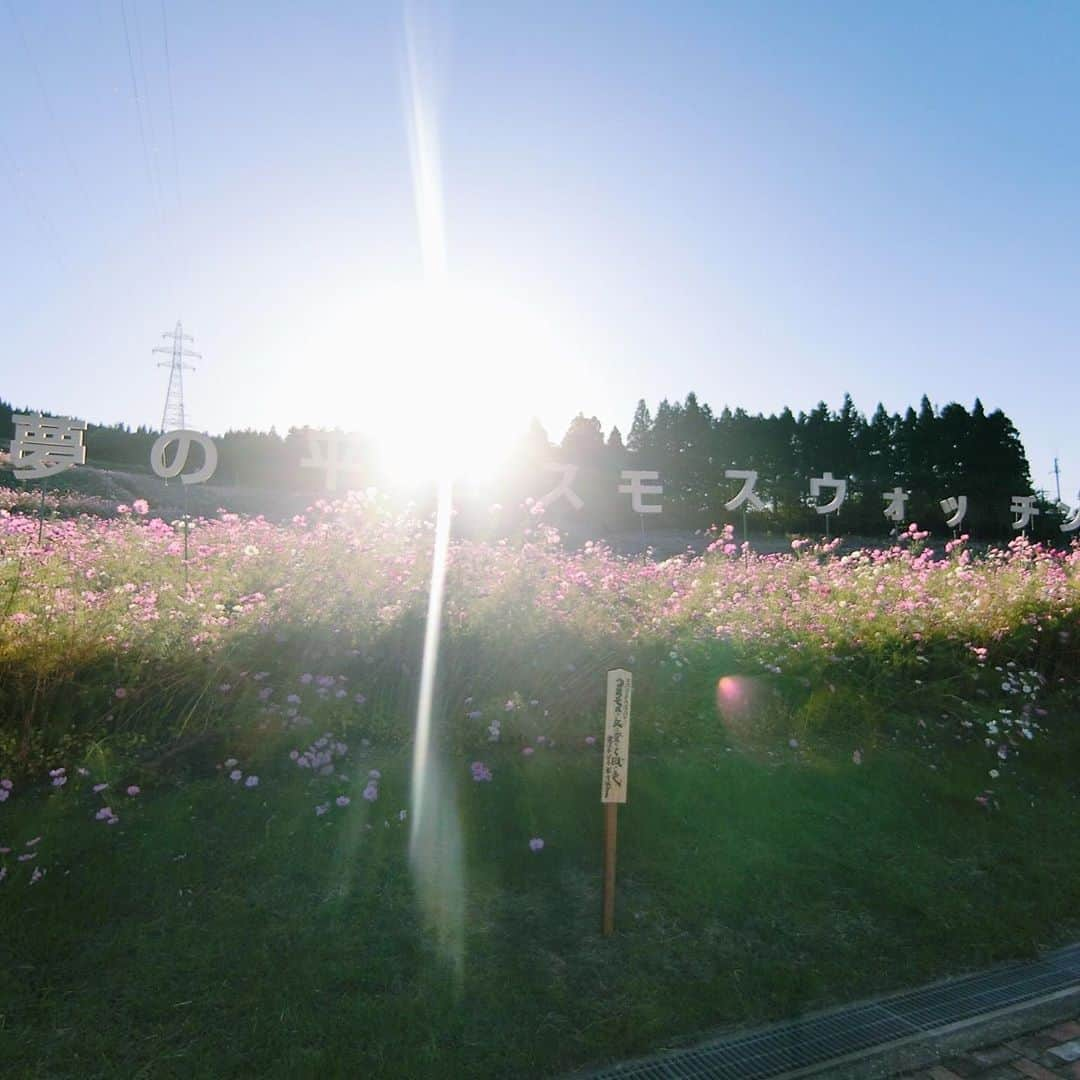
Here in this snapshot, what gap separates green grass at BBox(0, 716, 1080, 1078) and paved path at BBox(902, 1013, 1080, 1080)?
0.50m

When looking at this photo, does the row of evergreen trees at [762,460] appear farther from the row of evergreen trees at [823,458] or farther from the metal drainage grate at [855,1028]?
the metal drainage grate at [855,1028]

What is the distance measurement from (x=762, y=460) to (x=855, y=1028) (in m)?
38.9

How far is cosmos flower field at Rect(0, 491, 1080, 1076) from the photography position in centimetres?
326

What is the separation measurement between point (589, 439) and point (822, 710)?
2884cm

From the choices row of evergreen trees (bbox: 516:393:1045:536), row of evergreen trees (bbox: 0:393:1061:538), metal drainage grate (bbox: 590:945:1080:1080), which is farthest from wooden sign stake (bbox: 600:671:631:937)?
row of evergreen trees (bbox: 516:393:1045:536)

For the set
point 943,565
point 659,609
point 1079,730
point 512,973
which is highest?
point 943,565

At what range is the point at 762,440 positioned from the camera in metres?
41.2

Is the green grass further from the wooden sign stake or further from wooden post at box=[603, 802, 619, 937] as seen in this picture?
the wooden sign stake

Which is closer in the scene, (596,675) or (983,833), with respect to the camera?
(983,833)

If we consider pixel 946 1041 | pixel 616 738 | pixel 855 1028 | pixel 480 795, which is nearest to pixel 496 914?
pixel 480 795

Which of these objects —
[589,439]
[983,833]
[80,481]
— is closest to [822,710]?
[983,833]

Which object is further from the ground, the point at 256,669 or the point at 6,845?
the point at 256,669

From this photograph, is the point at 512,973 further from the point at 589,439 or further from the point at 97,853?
the point at 589,439

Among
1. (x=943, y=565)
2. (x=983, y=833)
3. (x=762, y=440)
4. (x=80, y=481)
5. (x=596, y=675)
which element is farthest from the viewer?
(x=762, y=440)
